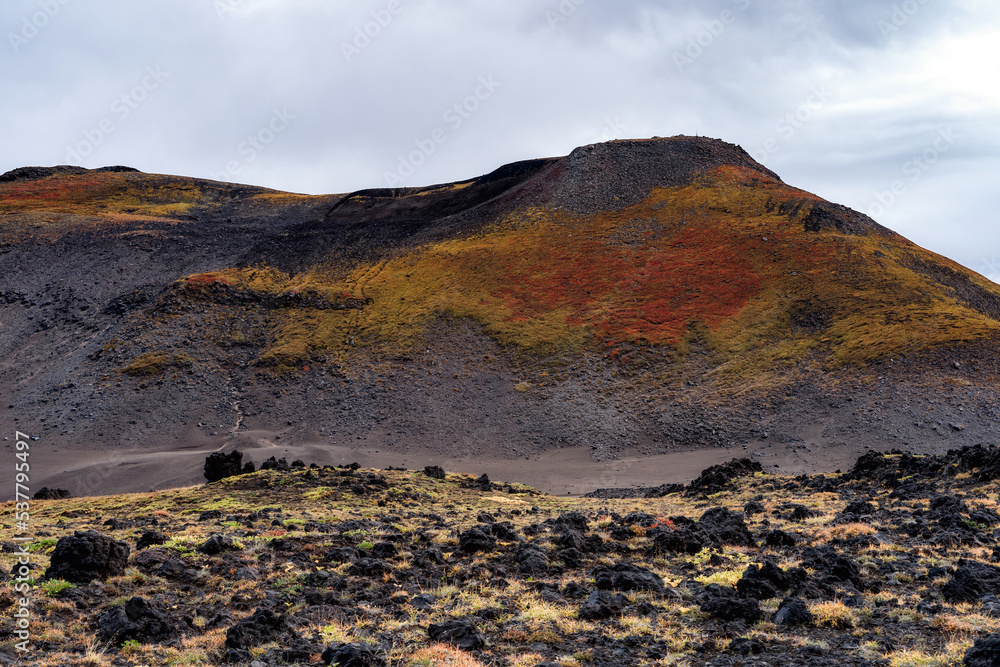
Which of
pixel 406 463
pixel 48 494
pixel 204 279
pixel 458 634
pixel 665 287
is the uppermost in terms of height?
pixel 204 279

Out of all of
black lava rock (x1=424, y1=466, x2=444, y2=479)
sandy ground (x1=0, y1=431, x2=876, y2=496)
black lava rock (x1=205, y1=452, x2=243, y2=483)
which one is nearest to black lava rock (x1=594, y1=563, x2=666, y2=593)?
black lava rock (x1=424, y1=466, x2=444, y2=479)

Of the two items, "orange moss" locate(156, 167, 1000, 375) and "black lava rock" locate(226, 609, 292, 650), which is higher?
"orange moss" locate(156, 167, 1000, 375)

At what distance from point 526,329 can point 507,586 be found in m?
43.4

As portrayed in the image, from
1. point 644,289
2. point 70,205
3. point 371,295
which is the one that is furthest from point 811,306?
point 70,205

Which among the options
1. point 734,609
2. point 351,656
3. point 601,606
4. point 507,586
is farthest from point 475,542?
point 351,656

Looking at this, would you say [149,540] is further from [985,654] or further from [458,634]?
[985,654]

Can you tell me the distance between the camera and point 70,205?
294ft

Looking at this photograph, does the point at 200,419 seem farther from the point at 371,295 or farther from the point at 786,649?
the point at 786,649

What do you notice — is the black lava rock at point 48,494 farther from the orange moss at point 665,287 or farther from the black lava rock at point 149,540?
the orange moss at point 665,287

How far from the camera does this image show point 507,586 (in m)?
14.0

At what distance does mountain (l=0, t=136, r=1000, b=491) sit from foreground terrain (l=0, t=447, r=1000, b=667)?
2022 centimetres

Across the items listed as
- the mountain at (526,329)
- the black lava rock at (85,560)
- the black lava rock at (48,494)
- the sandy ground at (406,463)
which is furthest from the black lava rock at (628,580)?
the black lava rock at (48,494)

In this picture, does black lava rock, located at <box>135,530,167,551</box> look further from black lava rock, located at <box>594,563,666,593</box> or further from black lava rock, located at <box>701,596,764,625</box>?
black lava rock, located at <box>701,596,764,625</box>

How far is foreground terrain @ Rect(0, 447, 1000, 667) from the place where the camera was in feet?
32.7
